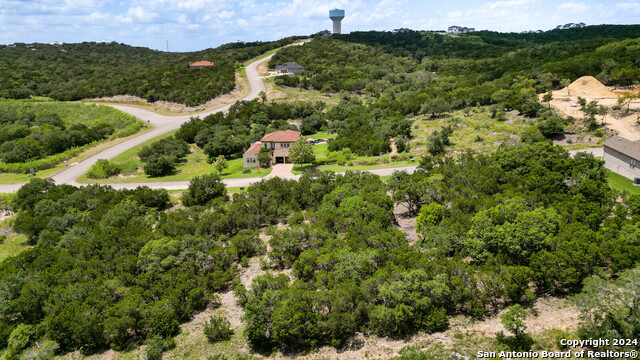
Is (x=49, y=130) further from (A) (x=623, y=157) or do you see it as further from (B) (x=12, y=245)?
(A) (x=623, y=157)

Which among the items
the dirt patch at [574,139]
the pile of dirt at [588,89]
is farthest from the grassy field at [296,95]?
the dirt patch at [574,139]

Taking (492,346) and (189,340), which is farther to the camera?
(189,340)

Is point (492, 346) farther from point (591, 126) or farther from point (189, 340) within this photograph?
point (591, 126)

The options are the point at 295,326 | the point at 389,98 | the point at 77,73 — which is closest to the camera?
the point at 295,326

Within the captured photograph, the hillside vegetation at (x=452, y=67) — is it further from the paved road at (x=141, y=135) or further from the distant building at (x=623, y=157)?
the distant building at (x=623, y=157)

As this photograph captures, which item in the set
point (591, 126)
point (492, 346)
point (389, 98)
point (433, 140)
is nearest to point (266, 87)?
point (389, 98)

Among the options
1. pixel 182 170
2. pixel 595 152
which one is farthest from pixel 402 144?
pixel 182 170

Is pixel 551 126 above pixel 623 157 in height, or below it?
above
